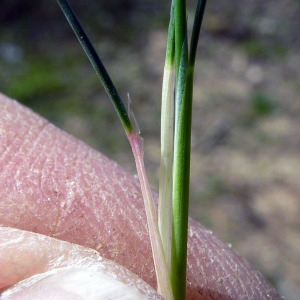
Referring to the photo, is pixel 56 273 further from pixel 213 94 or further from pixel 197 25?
pixel 213 94

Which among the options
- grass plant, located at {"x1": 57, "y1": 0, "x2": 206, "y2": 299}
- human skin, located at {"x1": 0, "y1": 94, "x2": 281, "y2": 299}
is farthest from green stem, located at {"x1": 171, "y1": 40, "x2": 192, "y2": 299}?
human skin, located at {"x1": 0, "y1": 94, "x2": 281, "y2": 299}

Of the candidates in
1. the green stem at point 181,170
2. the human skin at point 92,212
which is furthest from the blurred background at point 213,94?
the green stem at point 181,170

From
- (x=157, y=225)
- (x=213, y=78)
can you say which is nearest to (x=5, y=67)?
(x=213, y=78)

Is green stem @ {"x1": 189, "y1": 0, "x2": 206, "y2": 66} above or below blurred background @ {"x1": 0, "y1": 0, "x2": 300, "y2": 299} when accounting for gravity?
below

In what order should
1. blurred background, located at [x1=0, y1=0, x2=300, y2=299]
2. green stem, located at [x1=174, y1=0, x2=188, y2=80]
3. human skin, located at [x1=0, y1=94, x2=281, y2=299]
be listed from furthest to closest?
1. blurred background, located at [x1=0, y1=0, x2=300, y2=299]
2. human skin, located at [x1=0, y1=94, x2=281, y2=299]
3. green stem, located at [x1=174, y1=0, x2=188, y2=80]

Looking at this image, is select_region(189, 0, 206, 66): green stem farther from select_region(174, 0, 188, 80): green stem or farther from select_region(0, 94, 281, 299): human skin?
select_region(0, 94, 281, 299): human skin

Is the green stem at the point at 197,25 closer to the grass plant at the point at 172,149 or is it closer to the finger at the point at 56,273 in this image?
the grass plant at the point at 172,149

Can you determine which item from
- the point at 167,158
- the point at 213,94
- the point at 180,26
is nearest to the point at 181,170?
the point at 167,158
